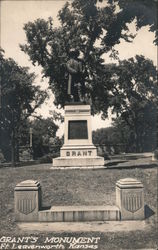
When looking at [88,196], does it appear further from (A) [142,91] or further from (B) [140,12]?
(A) [142,91]

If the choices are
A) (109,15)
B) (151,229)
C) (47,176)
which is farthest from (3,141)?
(151,229)

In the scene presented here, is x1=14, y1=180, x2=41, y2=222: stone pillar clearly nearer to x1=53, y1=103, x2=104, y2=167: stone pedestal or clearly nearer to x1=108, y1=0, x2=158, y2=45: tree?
x1=108, y1=0, x2=158, y2=45: tree

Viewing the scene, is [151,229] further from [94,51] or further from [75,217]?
[94,51]

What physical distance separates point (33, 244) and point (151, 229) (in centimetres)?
340

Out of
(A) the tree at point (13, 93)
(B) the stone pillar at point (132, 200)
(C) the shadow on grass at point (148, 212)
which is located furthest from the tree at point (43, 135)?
(B) the stone pillar at point (132, 200)

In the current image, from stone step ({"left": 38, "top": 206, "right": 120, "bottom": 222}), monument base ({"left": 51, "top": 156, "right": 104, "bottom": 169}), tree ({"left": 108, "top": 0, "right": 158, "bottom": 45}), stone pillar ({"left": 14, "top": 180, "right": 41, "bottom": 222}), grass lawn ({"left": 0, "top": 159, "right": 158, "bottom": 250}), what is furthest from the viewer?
monument base ({"left": 51, "top": 156, "right": 104, "bottom": 169})

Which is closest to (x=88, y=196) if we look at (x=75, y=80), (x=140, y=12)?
(x=140, y=12)

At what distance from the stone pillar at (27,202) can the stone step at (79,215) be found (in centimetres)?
23

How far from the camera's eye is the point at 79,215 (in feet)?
33.2

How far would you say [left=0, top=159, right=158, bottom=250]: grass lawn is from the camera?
8805 mm

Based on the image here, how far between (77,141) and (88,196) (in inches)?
335

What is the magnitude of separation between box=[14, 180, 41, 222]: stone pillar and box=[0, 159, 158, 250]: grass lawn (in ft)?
1.17

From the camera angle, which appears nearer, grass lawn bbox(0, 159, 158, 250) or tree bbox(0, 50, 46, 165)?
grass lawn bbox(0, 159, 158, 250)

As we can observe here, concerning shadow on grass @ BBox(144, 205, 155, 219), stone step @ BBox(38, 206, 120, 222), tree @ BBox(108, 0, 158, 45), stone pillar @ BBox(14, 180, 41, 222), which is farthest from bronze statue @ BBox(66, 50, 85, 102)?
stone step @ BBox(38, 206, 120, 222)
